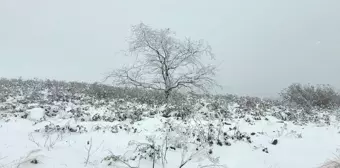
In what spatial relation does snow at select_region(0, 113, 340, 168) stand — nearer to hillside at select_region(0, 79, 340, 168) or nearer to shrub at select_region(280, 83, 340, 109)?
hillside at select_region(0, 79, 340, 168)

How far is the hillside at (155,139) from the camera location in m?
5.52

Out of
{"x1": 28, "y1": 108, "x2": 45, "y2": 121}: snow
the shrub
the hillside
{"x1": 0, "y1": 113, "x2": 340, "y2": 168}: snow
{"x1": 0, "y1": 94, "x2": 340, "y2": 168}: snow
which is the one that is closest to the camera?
{"x1": 0, "y1": 113, "x2": 340, "y2": 168}: snow

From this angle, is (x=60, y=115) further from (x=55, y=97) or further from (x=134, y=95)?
(x=134, y=95)

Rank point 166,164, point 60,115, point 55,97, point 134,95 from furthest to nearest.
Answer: point 134,95 < point 55,97 < point 60,115 < point 166,164

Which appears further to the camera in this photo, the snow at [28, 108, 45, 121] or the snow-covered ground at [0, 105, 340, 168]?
the snow at [28, 108, 45, 121]

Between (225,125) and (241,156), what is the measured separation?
2474mm

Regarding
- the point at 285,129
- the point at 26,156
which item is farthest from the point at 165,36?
the point at 26,156

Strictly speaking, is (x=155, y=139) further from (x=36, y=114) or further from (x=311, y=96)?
(x=311, y=96)

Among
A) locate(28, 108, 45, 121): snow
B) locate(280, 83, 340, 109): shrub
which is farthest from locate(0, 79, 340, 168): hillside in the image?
locate(280, 83, 340, 109): shrub

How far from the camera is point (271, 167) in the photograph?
5910mm

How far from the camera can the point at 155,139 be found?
6.80 m

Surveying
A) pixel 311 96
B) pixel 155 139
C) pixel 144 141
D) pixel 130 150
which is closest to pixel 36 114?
pixel 144 141

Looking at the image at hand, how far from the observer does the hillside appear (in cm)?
552

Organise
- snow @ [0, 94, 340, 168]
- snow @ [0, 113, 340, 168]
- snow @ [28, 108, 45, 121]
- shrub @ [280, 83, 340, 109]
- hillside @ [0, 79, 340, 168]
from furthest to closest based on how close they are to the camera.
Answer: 1. shrub @ [280, 83, 340, 109]
2. snow @ [28, 108, 45, 121]
3. hillside @ [0, 79, 340, 168]
4. snow @ [0, 94, 340, 168]
5. snow @ [0, 113, 340, 168]
